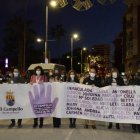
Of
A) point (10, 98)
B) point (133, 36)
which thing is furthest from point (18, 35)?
point (10, 98)

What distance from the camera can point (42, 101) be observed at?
15844 millimetres

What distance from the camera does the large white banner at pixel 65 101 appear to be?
1505 cm

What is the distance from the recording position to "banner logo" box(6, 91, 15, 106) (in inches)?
623

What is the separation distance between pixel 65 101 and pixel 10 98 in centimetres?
179

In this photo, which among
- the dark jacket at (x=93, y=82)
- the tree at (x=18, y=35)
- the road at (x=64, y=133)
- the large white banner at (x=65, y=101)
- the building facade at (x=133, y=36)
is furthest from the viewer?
the tree at (x=18, y=35)

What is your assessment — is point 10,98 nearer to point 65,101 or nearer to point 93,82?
point 65,101

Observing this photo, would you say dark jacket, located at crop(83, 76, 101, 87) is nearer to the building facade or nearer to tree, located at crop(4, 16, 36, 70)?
the building facade

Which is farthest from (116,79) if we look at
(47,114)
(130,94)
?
(47,114)

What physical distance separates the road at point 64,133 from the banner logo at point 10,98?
2.48ft

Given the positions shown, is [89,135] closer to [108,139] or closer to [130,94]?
[108,139]

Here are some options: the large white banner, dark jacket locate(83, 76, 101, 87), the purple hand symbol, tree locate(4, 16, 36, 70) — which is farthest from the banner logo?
tree locate(4, 16, 36, 70)

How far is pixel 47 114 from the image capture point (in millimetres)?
15703

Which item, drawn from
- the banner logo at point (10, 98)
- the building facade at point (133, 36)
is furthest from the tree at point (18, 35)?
the banner logo at point (10, 98)

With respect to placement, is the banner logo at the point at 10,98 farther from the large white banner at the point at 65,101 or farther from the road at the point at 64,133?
the road at the point at 64,133
